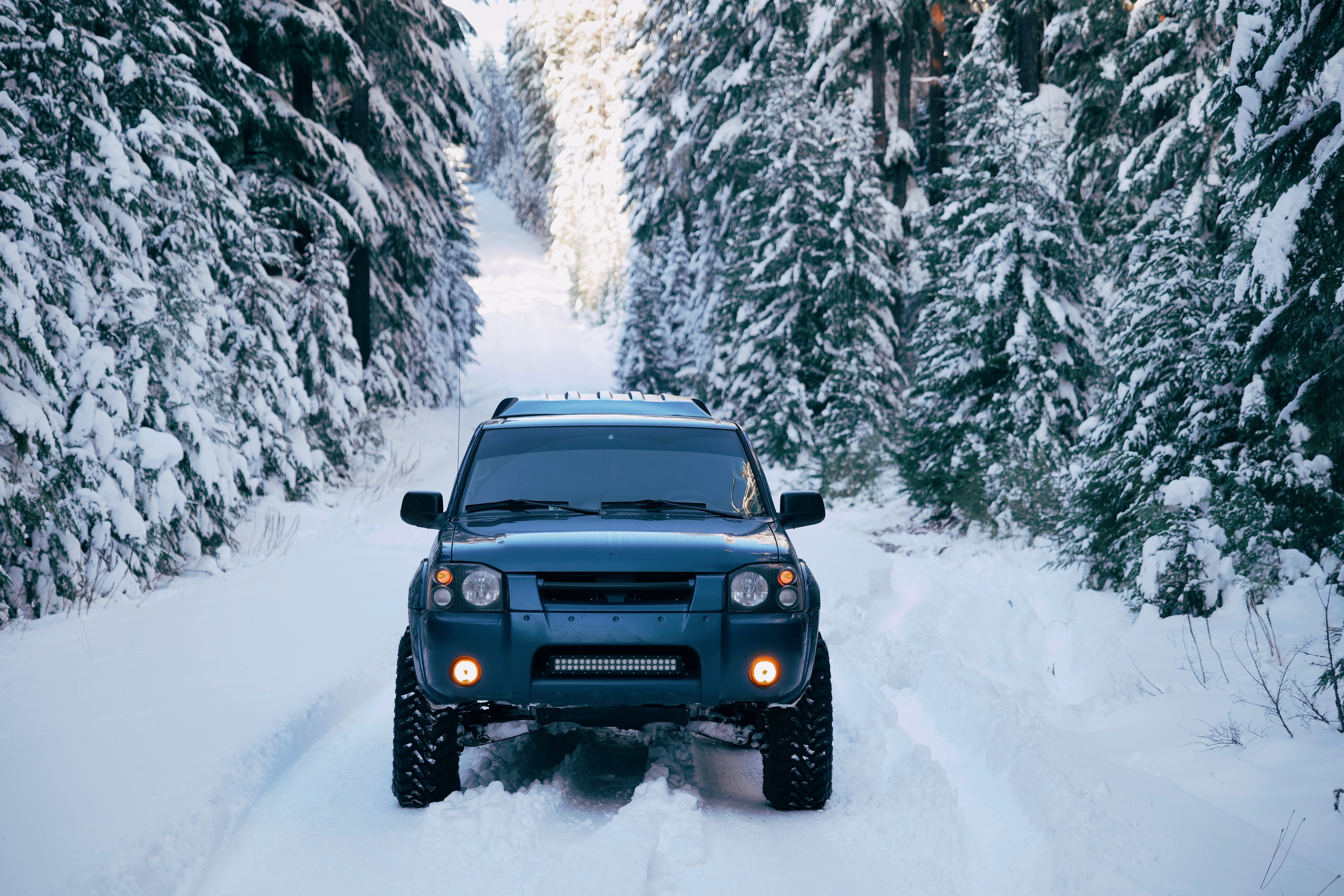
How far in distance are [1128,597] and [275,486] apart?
1218 cm

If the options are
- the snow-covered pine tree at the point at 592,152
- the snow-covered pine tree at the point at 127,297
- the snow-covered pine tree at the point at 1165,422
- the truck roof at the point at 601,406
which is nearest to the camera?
the truck roof at the point at 601,406

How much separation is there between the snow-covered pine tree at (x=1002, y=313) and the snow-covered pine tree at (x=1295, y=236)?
680 cm

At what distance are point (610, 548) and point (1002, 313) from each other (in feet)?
42.7

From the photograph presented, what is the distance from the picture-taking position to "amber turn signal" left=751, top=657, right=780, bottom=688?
15.3ft

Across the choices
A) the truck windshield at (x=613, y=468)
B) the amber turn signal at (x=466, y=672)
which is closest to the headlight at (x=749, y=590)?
the truck windshield at (x=613, y=468)

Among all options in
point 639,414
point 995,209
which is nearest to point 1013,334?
point 995,209

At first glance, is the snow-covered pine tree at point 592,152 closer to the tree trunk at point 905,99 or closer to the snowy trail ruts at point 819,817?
the tree trunk at point 905,99

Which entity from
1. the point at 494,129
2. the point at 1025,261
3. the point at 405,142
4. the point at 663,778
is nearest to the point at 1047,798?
the point at 663,778

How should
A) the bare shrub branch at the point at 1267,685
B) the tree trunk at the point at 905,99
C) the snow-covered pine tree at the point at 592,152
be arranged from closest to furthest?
1. the bare shrub branch at the point at 1267,685
2. the tree trunk at the point at 905,99
3. the snow-covered pine tree at the point at 592,152

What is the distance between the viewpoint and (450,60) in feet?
78.7

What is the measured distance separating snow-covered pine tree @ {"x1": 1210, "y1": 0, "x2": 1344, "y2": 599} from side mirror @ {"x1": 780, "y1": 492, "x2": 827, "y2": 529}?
2980mm

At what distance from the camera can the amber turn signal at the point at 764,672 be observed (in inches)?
184

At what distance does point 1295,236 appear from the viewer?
234 inches

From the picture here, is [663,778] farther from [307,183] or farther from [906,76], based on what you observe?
[906,76]
